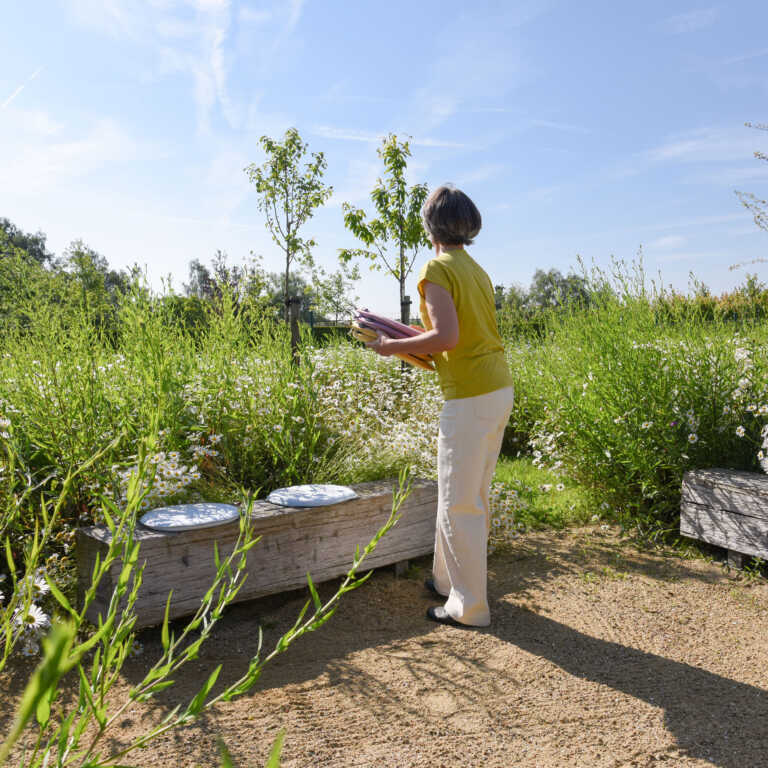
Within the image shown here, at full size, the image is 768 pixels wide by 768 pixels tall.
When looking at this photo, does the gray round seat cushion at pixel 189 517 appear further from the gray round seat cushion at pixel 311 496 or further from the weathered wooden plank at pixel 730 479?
the weathered wooden plank at pixel 730 479

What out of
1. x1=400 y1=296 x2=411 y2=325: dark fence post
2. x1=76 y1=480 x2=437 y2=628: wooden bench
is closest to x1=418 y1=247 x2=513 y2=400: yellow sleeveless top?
x1=76 y1=480 x2=437 y2=628: wooden bench

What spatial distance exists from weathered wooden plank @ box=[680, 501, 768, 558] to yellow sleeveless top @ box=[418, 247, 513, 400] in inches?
68.9

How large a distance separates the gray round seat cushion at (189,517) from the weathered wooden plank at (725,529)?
2700mm

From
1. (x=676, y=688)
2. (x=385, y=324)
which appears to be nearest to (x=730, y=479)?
(x=676, y=688)

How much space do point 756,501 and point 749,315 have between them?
2.80m

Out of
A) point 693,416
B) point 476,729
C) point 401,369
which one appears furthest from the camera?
point 401,369

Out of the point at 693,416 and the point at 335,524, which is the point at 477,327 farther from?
the point at 693,416

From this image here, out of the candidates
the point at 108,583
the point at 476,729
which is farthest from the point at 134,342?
the point at 476,729

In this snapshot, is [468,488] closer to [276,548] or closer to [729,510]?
[276,548]

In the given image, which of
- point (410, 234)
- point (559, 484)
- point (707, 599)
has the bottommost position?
point (707, 599)

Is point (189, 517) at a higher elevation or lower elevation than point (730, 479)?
higher

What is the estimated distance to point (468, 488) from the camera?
Answer: 282 cm

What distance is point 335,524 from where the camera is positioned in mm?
3209

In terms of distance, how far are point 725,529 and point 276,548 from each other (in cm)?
256
